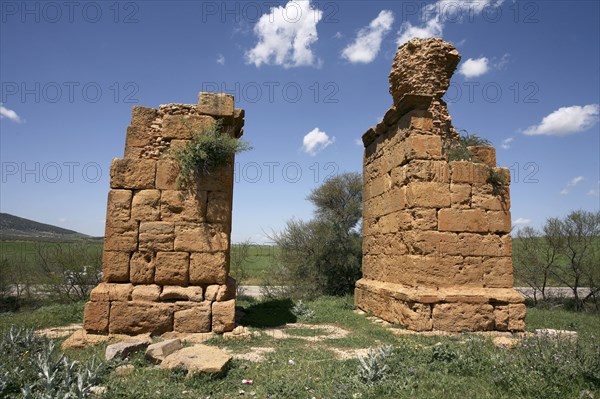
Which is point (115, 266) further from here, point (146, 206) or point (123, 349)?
point (123, 349)

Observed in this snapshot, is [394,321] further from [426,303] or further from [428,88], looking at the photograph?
[428,88]

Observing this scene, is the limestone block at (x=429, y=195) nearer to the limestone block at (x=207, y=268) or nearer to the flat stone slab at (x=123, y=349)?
the limestone block at (x=207, y=268)

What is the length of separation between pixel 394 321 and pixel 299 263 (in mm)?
8108

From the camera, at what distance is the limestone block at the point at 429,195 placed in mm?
7953

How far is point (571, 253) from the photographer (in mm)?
16016

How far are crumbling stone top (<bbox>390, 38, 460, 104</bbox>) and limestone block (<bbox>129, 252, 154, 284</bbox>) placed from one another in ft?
21.4

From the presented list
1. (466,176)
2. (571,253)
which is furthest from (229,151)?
Result: (571,253)

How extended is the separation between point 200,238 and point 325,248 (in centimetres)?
932

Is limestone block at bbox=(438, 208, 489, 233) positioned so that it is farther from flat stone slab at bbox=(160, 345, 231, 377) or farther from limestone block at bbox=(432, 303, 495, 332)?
flat stone slab at bbox=(160, 345, 231, 377)

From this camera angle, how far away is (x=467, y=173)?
8.23m

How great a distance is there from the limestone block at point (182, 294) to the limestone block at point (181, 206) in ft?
4.19

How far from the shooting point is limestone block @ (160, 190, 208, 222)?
734 cm

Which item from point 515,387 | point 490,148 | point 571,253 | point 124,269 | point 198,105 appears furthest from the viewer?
point 571,253

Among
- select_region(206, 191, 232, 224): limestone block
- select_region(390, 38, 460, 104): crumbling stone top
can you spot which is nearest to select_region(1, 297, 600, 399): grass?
select_region(206, 191, 232, 224): limestone block
